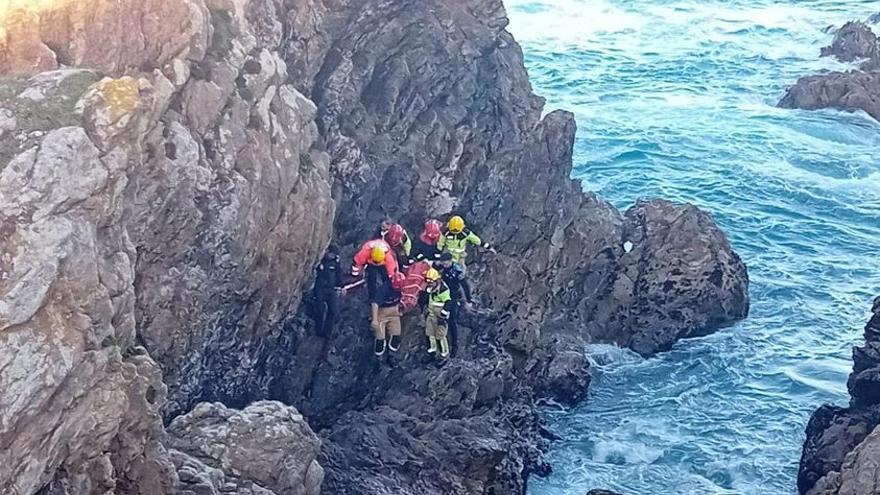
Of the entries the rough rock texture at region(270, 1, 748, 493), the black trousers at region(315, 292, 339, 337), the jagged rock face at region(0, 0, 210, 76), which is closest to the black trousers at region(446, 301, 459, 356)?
the rough rock texture at region(270, 1, 748, 493)

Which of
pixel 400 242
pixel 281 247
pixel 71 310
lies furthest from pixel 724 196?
pixel 71 310

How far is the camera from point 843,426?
24938 mm

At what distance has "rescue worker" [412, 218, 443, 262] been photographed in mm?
24609

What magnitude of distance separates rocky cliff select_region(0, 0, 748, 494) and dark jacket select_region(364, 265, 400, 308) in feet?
3.09

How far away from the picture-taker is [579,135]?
154ft

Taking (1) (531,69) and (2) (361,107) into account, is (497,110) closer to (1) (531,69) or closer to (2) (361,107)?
(2) (361,107)

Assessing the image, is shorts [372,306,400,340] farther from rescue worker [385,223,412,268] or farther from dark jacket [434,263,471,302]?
dark jacket [434,263,471,302]

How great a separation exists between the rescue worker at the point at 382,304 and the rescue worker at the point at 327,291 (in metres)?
0.69

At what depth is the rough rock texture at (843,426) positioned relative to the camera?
24000 mm

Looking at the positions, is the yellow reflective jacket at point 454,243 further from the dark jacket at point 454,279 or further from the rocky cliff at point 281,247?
the rocky cliff at point 281,247

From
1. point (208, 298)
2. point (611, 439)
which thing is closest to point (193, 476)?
point (208, 298)

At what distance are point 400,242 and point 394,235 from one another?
287 mm

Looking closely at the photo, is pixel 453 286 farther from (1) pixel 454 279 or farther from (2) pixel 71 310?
(2) pixel 71 310

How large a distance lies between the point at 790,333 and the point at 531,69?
2630 cm
